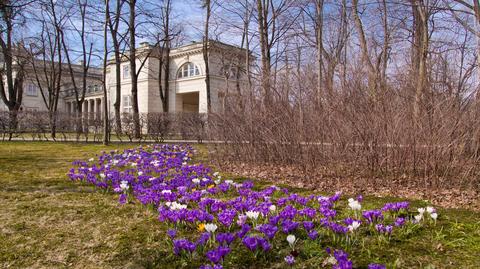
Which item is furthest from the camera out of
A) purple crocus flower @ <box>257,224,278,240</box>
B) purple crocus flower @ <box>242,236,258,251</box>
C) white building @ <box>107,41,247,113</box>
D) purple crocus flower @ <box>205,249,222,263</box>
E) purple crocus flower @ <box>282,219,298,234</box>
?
white building @ <box>107,41,247,113</box>

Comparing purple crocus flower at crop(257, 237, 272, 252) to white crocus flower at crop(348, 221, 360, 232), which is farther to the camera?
white crocus flower at crop(348, 221, 360, 232)

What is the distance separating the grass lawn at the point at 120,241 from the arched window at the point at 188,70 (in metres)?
31.4

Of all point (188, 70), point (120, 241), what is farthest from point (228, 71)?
point (120, 241)

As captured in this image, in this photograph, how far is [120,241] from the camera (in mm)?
2928

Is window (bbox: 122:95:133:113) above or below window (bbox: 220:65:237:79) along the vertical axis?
below

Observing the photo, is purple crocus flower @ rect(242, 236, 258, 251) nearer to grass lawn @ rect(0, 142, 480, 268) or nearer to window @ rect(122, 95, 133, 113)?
grass lawn @ rect(0, 142, 480, 268)

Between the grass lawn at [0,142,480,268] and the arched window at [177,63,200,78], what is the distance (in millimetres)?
31363

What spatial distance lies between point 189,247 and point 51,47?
30.9m

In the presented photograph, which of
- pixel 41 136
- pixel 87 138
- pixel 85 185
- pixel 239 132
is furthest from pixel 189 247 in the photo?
pixel 41 136

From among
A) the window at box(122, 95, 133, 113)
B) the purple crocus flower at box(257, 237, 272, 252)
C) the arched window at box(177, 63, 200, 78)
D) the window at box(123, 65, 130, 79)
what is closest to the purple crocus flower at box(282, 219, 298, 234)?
the purple crocus flower at box(257, 237, 272, 252)

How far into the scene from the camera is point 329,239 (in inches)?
112

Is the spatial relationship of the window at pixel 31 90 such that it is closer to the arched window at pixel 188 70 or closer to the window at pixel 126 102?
the window at pixel 126 102

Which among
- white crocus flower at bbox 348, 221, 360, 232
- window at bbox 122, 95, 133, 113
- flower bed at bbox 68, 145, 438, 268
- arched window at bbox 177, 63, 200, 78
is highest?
arched window at bbox 177, 63, 200, 78

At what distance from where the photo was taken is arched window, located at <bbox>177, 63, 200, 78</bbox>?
35000mm
